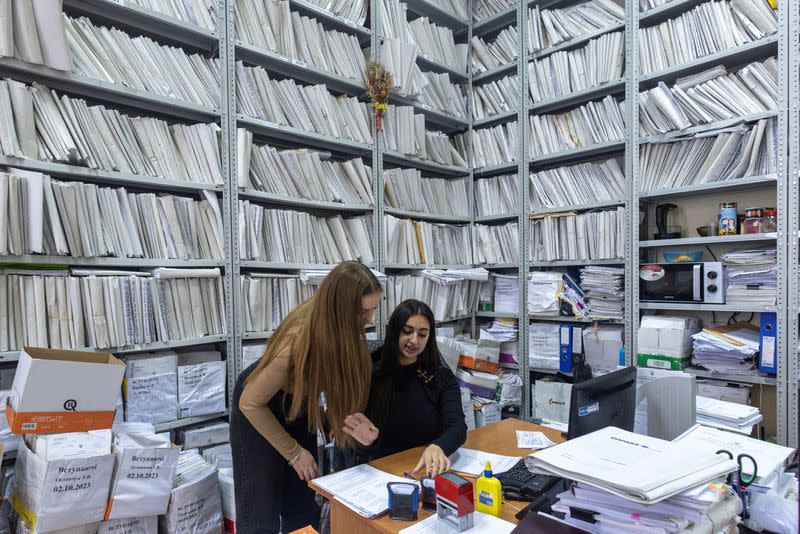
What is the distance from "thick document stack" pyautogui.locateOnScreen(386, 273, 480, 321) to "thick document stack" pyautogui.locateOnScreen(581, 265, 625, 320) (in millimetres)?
825

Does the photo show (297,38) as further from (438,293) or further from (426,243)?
(438,293)

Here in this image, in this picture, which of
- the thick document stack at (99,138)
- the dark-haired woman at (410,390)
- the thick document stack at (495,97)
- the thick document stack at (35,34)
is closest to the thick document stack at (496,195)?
the thick document stack at (495,97)

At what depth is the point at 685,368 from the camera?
258cm

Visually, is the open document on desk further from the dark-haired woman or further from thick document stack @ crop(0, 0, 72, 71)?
thick document stack @ crop(0, 0, 72, 71)

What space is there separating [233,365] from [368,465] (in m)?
1.03

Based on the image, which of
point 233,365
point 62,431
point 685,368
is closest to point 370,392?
point 233,365

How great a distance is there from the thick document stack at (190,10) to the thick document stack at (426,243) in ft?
4.63

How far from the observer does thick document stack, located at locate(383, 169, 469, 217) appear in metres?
3.07

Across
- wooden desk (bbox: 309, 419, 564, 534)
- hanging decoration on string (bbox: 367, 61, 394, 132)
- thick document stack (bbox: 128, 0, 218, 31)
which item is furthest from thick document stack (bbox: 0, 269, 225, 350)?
hanging decoration on string (bbox: 367, 61, 394, 132)

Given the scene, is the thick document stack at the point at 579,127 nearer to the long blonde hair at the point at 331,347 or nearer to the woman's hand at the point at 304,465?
the long blonde hair at the point at 331,347

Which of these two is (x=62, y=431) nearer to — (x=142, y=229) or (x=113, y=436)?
(x=113, y=436)

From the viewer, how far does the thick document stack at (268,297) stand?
92.6 inches

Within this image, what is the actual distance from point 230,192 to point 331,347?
3.90 feet

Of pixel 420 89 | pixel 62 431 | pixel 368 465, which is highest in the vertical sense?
pixel 420 89
